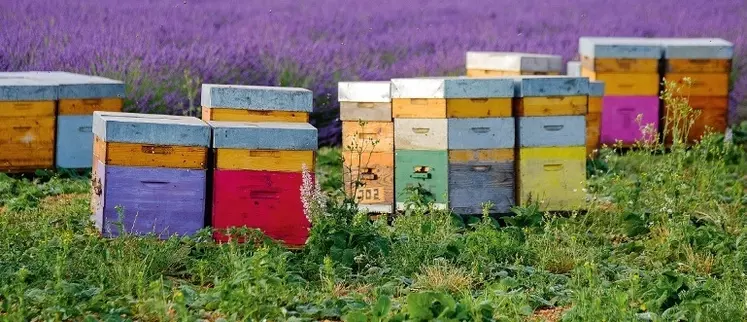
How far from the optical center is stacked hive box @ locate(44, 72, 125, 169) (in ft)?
31.1

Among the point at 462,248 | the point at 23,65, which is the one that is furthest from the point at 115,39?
the point at 462,248

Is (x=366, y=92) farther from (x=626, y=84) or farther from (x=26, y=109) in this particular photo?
(x=626, y=84)

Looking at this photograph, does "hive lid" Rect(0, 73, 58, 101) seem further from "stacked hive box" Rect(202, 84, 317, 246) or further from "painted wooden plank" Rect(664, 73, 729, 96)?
"painted wooden plank" Rect(664, 73, 729, 96)

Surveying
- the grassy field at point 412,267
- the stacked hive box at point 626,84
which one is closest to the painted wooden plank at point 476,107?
the grassy field at point 412,267

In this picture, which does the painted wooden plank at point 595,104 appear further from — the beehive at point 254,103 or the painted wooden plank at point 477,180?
the beehive at point 254,103

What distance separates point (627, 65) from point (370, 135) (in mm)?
4072

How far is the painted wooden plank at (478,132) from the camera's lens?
26.9 ft

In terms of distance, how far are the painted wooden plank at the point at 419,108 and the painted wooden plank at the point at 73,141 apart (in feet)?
7.96

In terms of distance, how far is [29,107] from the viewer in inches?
368

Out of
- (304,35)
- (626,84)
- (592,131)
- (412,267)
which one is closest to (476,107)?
(412,267)

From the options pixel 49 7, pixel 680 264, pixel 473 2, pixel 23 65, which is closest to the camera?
pixel 680 264

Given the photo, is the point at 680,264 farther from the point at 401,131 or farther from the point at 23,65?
the point at 23,65

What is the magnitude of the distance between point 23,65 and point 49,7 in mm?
1084

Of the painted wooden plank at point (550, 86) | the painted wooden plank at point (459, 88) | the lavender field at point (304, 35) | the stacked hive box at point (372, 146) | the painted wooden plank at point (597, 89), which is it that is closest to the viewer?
the painted wooden plank at point (459, 88)
